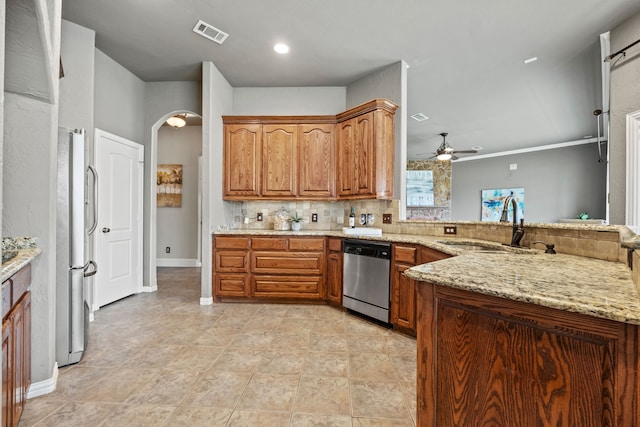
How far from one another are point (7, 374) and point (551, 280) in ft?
7.24

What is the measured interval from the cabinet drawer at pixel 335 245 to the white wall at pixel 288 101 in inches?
73.8

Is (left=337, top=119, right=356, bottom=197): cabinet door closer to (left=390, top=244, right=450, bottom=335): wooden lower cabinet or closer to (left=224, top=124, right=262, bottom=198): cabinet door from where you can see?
(left=224, top=124, right=262, bottom=198): cabinet door

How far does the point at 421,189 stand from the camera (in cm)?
934

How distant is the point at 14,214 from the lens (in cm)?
172

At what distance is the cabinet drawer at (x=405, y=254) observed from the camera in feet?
8.88

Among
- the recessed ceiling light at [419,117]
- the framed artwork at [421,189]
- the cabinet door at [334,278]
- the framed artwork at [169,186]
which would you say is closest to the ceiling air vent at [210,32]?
the cabinet door at [334,278]

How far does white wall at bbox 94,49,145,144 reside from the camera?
340cm

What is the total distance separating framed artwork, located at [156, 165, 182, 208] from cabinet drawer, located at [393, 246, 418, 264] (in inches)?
181

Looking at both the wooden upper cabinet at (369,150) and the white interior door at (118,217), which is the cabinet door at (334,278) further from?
the white interior door at (118,217)

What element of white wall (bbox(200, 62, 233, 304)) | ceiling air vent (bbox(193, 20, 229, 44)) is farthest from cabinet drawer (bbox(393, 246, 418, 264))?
ceiling air vent (bbox(193, 20, 229, 44))

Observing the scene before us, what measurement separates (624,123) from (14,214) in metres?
4.67

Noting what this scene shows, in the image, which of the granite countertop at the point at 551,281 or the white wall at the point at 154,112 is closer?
the granite countertop at the point at 551,281

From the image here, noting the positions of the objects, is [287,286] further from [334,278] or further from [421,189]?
[421,189]

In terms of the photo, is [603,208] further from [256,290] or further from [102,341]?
[102,341]
